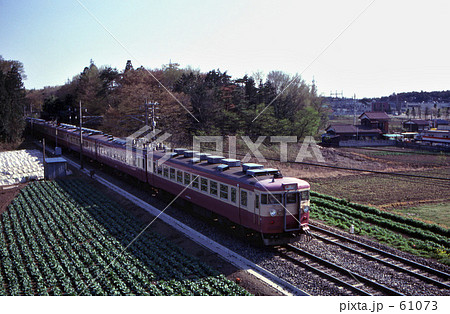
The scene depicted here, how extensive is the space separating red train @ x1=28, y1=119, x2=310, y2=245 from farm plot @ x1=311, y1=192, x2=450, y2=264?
4.55m

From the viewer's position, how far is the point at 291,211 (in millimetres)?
14570

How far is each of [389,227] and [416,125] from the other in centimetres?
7565

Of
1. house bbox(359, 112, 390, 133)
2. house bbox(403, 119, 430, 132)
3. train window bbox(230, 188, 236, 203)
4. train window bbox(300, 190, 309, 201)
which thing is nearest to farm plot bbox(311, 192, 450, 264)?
train window bbox(300, 190, 309, 201)

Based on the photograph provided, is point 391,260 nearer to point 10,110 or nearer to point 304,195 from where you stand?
point 304,195

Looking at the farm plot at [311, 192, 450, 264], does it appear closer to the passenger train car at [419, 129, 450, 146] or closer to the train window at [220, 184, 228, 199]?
the train window at [220, 184, 228, 199]

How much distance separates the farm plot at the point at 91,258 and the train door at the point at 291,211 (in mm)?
3673

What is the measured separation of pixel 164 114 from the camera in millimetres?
47094

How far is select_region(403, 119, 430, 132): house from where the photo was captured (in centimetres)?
8350

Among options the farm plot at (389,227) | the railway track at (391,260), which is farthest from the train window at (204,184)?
the farm plot at (389,227)

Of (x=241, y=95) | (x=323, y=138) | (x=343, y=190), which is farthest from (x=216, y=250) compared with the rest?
(x=323, y=138)

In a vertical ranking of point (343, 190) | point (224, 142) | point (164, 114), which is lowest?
point (343, 190)

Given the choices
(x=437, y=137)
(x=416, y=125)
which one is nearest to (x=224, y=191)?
(x=437, y=137)
